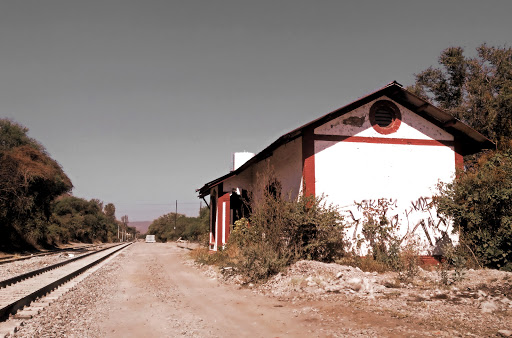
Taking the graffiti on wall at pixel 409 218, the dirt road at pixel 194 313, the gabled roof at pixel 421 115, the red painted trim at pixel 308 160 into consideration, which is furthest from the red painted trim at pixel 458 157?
the dirt road at pixel 194 313

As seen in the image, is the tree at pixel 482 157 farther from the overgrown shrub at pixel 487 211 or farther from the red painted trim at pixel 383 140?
the red painted trim at pixel 383 140

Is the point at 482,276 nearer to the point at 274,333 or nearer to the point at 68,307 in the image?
the point at 274,333

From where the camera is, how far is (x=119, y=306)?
26.1 ft

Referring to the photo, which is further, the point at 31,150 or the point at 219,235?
the point at 31,150

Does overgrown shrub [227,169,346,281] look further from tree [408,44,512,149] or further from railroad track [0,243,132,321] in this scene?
tree [408,44,512,149]

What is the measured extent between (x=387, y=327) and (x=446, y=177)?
9.84 metres

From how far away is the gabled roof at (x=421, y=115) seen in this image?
43.4ft

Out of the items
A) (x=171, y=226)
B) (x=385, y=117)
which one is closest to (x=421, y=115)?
(x=385, y=117)

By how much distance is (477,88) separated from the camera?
25.1 meters

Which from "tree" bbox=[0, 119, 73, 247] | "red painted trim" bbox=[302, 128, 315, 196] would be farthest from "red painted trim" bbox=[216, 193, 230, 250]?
"tree" bbox=[0, 119, 73, 247]

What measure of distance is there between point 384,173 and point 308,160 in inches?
109

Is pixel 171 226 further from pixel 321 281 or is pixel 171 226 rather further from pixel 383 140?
pixel 321 281

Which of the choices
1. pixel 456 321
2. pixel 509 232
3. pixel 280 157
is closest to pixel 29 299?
pixel 456 321

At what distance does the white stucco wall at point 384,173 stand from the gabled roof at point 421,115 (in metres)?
0.28
